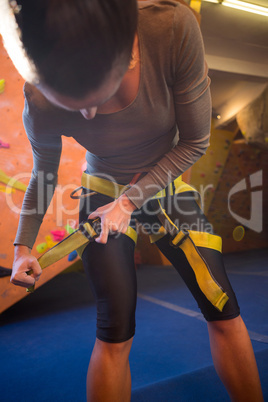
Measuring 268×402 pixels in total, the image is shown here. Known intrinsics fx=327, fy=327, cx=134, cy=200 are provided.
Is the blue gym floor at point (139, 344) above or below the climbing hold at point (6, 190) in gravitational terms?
below

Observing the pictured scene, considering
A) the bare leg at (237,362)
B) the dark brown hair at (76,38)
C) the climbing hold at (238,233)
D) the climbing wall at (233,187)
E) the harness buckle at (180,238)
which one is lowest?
the climbing hold at (238,233)

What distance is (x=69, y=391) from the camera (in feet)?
4.33

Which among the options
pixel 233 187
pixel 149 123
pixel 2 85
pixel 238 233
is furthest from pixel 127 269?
pixel 238 233

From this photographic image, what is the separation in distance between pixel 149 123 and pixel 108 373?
598mm

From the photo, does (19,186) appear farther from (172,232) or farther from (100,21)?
(100,21)

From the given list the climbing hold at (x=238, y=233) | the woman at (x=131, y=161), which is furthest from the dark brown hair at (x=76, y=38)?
the climbing hold at (x=238, y=233)

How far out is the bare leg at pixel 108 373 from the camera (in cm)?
76

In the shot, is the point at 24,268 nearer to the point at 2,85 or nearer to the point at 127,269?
the point at 127,269

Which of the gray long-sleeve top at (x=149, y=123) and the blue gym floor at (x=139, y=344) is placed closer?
the gray long-sleeve top at (x=149, y=123)

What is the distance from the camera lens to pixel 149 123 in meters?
0.78

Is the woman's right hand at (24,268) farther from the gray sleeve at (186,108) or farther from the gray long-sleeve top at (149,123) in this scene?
the gray sleeve at (186,108)

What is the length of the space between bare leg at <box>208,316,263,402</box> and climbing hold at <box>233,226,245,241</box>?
183 inches

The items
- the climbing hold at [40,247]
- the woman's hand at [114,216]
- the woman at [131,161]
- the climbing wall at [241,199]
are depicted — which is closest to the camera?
the woman at [131,161]

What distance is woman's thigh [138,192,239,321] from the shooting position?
2.74 feet
